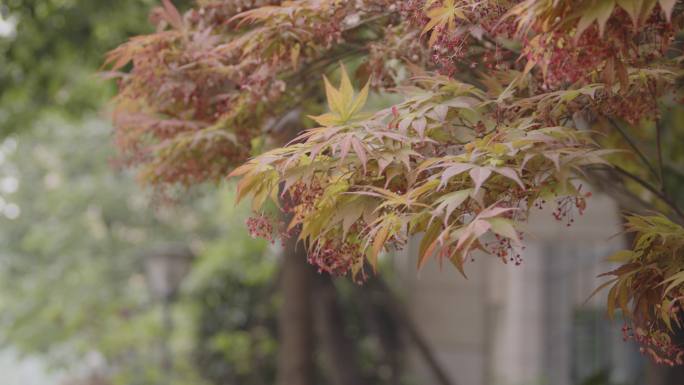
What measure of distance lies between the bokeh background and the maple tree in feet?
17.3

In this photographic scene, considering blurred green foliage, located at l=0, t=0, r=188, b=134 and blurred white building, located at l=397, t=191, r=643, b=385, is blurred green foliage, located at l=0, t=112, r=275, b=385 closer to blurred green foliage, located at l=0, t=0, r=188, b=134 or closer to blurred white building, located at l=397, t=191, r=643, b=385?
blurred green foliage, located at l=0, t=0, r=188, b=134

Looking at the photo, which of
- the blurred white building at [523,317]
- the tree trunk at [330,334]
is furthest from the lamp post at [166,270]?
the blurred white building at [523,317]

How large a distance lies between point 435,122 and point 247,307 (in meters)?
9.29

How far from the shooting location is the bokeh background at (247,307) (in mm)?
9750

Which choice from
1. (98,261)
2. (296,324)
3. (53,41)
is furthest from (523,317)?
(53,41)

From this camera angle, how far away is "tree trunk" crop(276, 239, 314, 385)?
805 centimetres

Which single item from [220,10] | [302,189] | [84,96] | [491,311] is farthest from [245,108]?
[491,311]

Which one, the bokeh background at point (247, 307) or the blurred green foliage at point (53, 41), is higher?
the blurred green foliage at point (53, 41)

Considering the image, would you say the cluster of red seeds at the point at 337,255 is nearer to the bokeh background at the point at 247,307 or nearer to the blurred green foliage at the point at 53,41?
the blurred green foliage at the point at 53,41

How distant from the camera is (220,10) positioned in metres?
3.92

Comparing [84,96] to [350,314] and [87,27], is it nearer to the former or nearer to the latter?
[87,27]

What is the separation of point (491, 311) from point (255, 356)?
3454 mm

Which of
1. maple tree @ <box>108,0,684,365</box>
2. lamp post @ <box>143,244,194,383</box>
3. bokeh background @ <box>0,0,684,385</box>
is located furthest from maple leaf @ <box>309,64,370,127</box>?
lamp post @ <box>143,244,194,383</box>

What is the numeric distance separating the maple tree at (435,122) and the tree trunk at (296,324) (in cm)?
433
